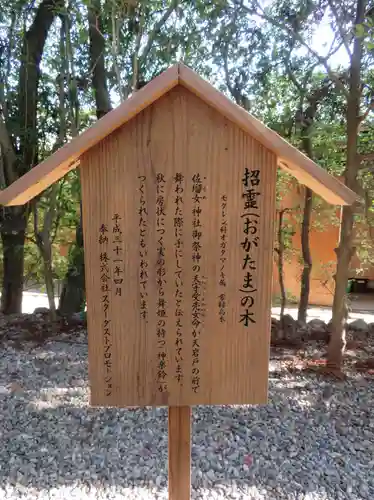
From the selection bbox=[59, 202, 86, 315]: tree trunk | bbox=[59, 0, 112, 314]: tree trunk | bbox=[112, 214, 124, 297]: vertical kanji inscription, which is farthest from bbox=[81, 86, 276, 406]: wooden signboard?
bbox=[59, 202, 86, 315]: tree trunk

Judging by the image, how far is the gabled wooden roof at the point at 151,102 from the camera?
1.22m

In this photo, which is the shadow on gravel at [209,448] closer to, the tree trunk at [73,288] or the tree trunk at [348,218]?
the tree trunk at [348,218]

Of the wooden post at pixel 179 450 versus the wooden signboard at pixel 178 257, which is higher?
the wooden signboard at pixel 178 257

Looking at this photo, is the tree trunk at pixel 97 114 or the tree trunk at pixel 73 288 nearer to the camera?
the tree trunk at pixel 97 114

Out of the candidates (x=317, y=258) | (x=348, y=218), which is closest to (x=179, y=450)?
(x=348, y=218)

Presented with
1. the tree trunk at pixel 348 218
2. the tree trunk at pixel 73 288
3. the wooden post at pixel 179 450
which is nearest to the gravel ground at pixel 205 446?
the tree trunk at pixel 348 218

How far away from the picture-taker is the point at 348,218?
146 inches

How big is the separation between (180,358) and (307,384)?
272 cm

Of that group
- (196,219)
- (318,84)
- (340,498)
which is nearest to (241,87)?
(318,84)

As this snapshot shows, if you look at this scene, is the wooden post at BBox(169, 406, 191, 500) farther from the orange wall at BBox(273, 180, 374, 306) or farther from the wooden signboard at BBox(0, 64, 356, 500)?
the orange wall at BBox(273, 180, 374, 306)

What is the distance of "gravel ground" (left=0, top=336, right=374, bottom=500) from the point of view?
2.46 m

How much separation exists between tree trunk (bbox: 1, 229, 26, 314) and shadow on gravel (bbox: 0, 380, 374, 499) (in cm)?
272

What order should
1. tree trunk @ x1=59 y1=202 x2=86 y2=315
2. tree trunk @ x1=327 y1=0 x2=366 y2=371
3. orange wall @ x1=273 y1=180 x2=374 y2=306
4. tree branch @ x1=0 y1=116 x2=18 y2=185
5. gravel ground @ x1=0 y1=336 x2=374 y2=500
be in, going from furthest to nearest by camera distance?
tree trunk @ x1=59 y1=202 x2=86 y2=315, orange wall @ x1=273 y1=180 x2=374 y2=306, tree branch @ x1=0 y1=116 x2=18 y2=185, tree trunk @ x1=327 y1=0 x2=366 y2=371, gravel ground @ x1=0 y1=336 x2=374 y2=500

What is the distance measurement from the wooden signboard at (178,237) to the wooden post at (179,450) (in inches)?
7.1
